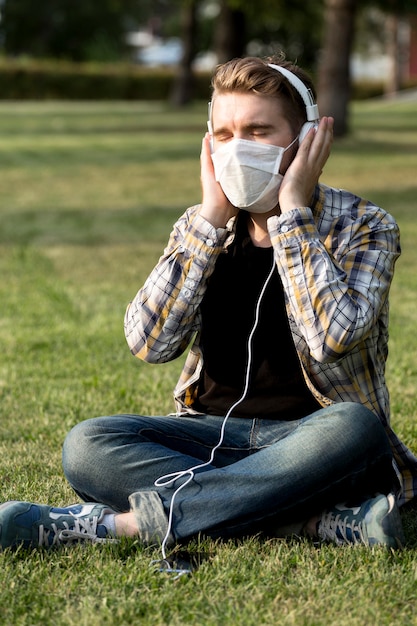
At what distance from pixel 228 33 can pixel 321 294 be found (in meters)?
26.5

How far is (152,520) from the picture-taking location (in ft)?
10.5

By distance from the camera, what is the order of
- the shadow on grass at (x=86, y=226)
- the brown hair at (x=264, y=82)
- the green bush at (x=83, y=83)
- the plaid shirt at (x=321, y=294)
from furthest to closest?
1. the green bush at (x=83, y=83)
2. the shadow on grass at (x=86, y=226)
3. the brown hair at (x=264, y=82)
4. the plaid shirt at (x=321, y=294)

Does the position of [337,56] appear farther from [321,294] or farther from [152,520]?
[152,520]

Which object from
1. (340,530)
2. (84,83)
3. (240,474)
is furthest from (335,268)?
(84,83)

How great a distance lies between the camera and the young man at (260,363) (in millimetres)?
3209

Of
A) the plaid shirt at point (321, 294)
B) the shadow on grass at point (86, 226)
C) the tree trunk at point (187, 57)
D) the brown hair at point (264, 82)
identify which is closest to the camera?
the plaid shirt at point (321, 294)

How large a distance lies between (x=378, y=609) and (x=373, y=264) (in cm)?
110

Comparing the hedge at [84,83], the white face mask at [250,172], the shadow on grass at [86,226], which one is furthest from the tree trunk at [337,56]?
the hedge at [84,83]

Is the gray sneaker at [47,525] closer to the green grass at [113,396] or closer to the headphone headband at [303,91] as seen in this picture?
the green grass at [113,396]

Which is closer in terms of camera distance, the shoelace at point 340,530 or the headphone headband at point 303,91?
the shoelace at point 340,530

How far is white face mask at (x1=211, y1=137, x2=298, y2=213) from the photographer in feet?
11.3

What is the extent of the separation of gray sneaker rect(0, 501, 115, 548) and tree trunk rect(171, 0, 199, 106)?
30.6 metres

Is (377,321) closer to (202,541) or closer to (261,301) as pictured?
(261,301)

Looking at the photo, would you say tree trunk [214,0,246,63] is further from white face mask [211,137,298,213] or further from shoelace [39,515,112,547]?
shoelace [39,515,112,547]
